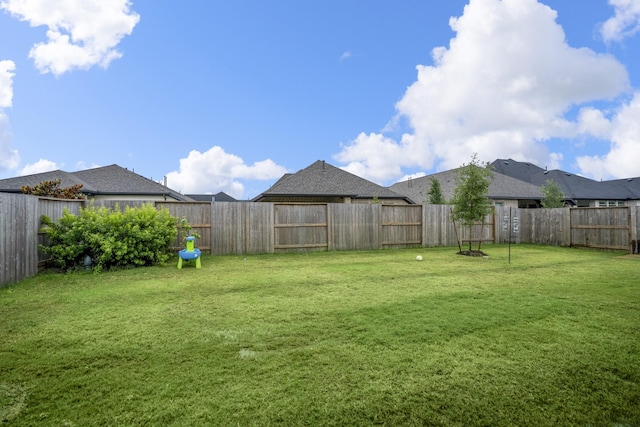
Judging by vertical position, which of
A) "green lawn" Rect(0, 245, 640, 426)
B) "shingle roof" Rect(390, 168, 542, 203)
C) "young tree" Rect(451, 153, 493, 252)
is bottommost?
"green lawn" Rect(0, 245, 640, 426)

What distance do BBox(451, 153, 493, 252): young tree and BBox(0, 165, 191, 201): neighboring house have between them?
16822 millimetres

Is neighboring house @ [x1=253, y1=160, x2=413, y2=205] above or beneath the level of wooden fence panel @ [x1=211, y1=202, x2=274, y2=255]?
above

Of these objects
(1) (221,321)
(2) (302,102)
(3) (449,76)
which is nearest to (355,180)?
(2) (302,102)

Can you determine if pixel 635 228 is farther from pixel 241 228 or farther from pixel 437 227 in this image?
→ pixel 241 228

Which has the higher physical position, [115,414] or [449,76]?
[449,76]

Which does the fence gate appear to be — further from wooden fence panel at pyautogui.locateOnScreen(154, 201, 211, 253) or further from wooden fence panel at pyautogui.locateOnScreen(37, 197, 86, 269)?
wooden fence panel at pyautogui.locateOnScreen(37, 197, 86, 269)

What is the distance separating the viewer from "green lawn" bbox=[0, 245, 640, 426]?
6.68 feet

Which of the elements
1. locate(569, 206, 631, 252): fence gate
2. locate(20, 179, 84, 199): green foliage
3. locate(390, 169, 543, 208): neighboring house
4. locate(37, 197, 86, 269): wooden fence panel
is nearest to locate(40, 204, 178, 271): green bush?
locate(37, 197, 86, 269): wooden fence panel

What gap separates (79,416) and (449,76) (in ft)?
40.7

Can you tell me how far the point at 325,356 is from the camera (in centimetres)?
277

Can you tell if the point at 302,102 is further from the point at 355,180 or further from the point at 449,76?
the point at 355,180

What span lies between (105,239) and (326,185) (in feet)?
45.4

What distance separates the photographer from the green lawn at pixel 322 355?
2037 mm

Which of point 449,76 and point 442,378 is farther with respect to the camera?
point 449,76
